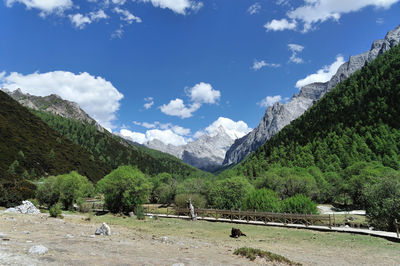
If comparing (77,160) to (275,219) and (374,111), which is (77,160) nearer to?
(275,219)

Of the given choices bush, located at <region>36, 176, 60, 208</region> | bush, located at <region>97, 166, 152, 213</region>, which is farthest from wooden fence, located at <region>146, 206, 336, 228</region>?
bush, located at <region>36, 176, 60, 208</region>

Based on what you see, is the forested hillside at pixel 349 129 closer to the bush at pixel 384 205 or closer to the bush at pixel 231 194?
the bush at pixel 231 194

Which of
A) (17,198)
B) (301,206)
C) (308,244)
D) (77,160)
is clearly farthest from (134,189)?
(77,160)

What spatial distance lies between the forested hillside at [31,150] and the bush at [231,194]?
7178 centimetres

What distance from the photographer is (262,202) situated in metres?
39.8

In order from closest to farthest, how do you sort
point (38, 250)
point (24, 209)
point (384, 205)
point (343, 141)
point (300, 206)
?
point (38, 250)
point (384, 205)
point (24, 209)
point (300, 206)
point (343, 141)

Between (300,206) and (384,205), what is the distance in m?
12.3

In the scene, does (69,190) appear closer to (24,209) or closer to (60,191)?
(60,191)

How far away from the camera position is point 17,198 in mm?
42375

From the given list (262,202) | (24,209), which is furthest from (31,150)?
(262,202)

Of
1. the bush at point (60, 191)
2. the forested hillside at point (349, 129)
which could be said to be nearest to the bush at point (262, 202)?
the bush at point (60, 191)

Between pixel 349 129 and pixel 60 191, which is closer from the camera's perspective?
pixel 60 191

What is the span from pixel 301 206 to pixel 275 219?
5.64 metres

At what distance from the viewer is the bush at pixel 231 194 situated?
49.0 m
